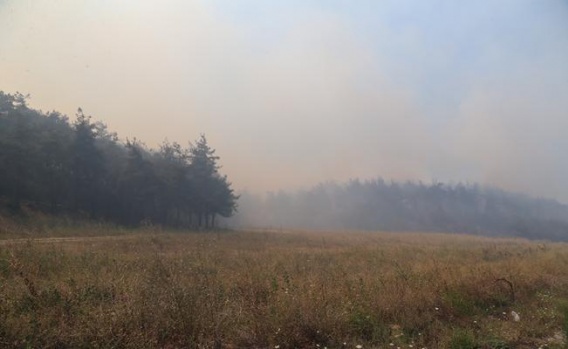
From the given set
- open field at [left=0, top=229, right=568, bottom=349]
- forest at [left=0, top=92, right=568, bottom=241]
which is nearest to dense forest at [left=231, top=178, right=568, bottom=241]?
forest at [left=0, top=92, right=568, bottom=241]

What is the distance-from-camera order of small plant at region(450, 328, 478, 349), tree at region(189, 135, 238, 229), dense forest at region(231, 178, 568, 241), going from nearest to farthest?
small plant at region(450, 328, 478, 349) < tree at region(189, 135, 238, 229) < dense forest at region(231, 178, 568, 241)

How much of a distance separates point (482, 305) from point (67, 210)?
4483 centimetres

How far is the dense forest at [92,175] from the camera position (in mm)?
39666

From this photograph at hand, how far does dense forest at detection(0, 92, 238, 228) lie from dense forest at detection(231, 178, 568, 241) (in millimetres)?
65254

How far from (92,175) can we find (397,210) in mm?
117949

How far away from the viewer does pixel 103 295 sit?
775 cm

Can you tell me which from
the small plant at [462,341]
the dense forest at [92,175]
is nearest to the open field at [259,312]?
the small plant at [462,341]

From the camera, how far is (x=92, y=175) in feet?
156

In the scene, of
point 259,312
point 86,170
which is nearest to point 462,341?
point 259,312

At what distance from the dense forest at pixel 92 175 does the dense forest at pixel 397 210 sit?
65.3 m

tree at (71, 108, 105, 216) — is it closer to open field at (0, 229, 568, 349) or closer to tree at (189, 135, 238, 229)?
Result: tree at (189, 135, 238, 229)

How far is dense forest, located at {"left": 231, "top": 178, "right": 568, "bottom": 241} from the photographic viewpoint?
5172 inches

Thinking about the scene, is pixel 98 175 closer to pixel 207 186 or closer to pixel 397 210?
pixel 207 186

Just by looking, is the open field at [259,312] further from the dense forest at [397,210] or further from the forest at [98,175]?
the dense forest at [397,210]
